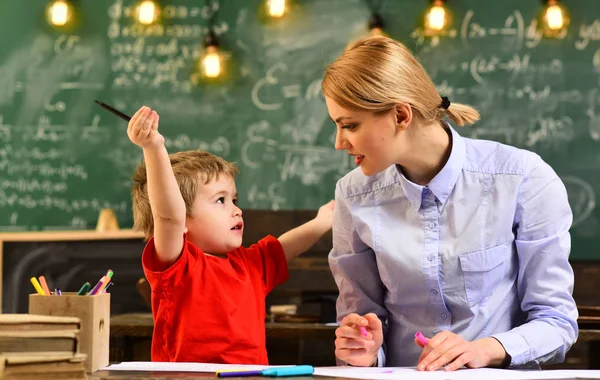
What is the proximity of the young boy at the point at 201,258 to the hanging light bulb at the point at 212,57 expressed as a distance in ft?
10.6

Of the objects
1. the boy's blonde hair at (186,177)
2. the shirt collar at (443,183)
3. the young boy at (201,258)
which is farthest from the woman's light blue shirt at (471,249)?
the boy's blonde hair at (186,177)

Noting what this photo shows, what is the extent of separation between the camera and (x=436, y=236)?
6.50 ft

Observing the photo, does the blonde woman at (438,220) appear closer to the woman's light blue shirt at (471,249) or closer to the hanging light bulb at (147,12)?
the woman's light blue shirt at (471,249)

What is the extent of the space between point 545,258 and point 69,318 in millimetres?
1043

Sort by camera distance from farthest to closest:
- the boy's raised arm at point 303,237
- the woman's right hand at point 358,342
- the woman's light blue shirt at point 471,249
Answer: the boy's raised arm at point 303,237 → the woman's light blue shirt at point 471,249 → the woman's right hand at point 358,342

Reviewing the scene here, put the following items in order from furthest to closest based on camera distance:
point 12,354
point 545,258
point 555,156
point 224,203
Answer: point 555,156
point 224,203
point 545,258
point 12,354

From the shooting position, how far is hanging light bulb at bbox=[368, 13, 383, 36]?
5.29 m

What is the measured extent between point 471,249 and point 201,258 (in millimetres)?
622

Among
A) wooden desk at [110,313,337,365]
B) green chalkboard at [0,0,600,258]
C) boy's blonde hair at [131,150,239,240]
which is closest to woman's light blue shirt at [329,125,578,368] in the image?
boy's blonde hair at [131,150,239,240]

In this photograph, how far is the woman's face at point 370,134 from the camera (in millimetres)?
1958

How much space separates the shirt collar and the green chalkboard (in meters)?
3.22

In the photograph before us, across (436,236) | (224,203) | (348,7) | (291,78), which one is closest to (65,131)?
(291,78)

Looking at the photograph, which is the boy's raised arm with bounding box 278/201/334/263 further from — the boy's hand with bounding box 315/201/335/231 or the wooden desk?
the wooden desk

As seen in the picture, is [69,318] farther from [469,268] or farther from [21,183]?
[21,183]
